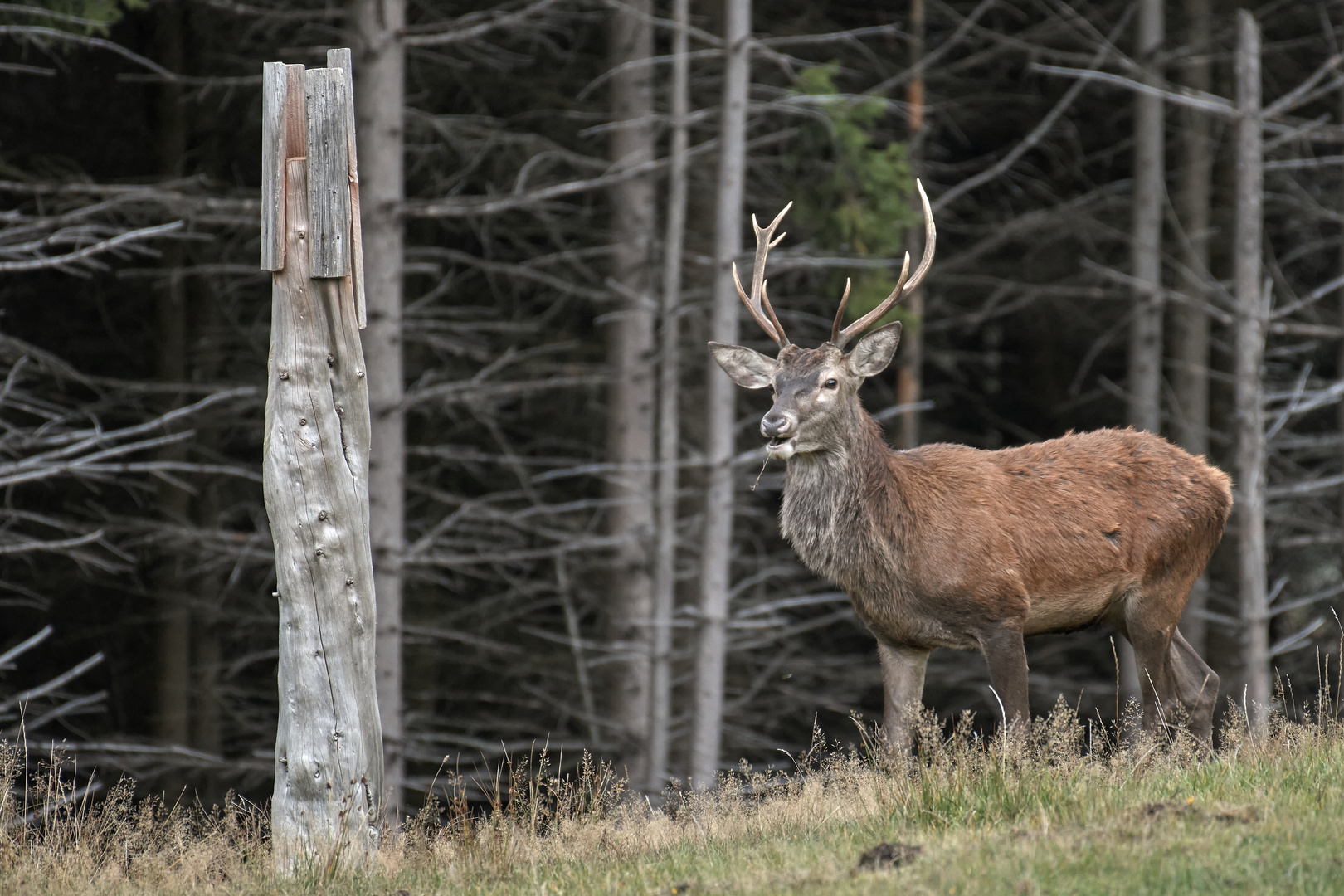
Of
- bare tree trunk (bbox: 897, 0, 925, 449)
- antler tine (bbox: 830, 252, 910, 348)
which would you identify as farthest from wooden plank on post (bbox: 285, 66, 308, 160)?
bare tree trunk (bbox: 897, 0, 925, 449)

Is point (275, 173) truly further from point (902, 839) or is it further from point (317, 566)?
point (902, 839)

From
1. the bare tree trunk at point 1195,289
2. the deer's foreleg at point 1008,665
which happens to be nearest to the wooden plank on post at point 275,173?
the deer's foreleg at point 1008,665

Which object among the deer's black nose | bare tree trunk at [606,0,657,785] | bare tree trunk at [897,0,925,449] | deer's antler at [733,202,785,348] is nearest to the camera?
the deer's black nose

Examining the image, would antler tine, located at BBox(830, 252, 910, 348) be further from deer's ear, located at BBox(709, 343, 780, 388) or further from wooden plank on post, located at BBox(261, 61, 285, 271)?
wooden plank on post, located at BBox(261, 61, 285, 271)

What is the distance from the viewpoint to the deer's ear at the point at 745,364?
→ 7773 millimetres

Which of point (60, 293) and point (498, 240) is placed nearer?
point (60, 293)

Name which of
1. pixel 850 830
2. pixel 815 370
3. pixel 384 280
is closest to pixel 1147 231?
pixel 384 280

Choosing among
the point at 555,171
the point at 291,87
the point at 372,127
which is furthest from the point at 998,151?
the point at 291,87

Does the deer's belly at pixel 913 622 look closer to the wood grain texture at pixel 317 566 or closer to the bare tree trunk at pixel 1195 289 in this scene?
the wood grain texture at pixel 317 566

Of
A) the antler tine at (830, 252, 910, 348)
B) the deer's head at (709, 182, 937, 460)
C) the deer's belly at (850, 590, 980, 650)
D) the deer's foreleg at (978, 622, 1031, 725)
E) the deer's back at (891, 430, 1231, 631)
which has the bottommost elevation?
the deer's foreleg at (978, 622, 1031, 725)

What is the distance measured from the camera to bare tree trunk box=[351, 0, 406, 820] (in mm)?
10633

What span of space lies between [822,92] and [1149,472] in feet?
20.0

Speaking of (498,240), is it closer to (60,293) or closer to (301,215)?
(60,293)

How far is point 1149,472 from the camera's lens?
788cm
